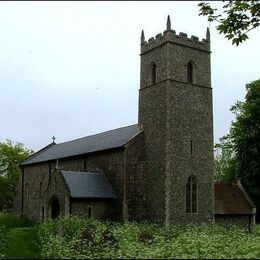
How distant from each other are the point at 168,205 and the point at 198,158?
4341mm

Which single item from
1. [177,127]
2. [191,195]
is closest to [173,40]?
[177,127]

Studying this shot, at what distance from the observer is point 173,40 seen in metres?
31.6

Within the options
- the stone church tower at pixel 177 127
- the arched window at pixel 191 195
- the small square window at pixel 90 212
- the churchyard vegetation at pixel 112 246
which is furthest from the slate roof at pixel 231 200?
the small square window at pixel 90 212

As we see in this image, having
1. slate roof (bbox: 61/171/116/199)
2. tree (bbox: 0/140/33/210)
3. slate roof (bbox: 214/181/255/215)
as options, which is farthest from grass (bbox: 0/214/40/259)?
tree (bbox: 0/140/33/210)

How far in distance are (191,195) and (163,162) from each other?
3.26m

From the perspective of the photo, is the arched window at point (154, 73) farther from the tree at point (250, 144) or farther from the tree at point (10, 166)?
the tree at point (10, 166)

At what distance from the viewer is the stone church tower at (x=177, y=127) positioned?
30.2 m

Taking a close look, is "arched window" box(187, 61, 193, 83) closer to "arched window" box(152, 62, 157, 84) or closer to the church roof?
"arched window" box(152, 62, 157, 84)

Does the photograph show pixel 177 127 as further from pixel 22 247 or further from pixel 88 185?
pixel 22 247

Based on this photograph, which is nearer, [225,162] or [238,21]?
[238,21]

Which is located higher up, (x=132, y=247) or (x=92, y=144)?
(x=92, y=144)

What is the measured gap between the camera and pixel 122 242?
19594 mm

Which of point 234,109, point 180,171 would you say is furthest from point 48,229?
point 234,109

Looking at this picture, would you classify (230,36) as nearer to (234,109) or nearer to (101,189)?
(101,189)
